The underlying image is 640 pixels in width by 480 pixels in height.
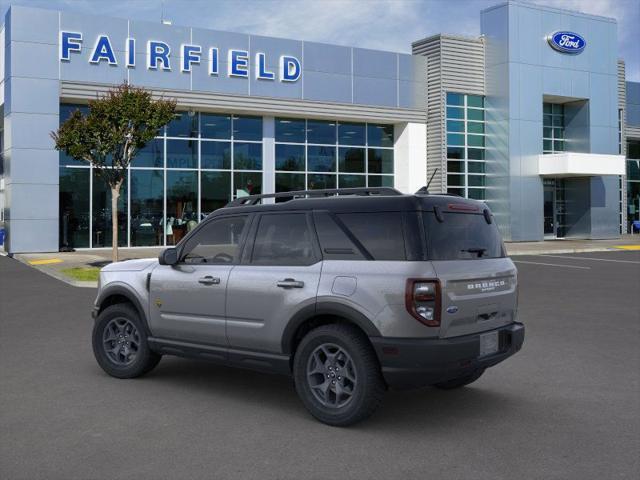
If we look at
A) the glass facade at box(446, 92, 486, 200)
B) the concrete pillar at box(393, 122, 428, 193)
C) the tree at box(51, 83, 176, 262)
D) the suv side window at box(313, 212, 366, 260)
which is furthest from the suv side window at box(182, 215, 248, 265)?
the glass facade at box(446, 92, 486, 200)

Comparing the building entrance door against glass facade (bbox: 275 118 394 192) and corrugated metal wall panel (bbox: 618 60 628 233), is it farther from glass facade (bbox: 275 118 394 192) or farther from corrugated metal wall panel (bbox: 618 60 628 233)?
glass facade (bbox: 275 118 394 192)

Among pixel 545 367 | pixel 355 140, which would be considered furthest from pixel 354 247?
pixel 355 140

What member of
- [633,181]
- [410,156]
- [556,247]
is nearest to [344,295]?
[556,247]

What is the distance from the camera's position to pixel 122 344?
6.98 m

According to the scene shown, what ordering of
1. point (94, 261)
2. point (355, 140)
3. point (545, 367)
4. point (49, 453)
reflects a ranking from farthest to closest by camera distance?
1. point (355, 140)
2. point (94, 261)
3. point (545, 367)
4. point (49, 453)

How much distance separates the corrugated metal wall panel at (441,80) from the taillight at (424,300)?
2589cm

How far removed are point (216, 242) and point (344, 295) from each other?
1.67 m

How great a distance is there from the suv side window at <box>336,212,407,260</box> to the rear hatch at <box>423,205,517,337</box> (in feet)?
0.68


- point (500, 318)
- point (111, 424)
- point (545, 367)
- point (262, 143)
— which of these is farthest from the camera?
point (262, 143)

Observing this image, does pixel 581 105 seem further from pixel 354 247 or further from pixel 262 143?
pixel 354 247

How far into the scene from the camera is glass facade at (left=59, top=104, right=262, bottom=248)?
83.4ft

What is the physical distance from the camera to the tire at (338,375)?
16.9ft

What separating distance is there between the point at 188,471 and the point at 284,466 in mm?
590

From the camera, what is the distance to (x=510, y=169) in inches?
1233
